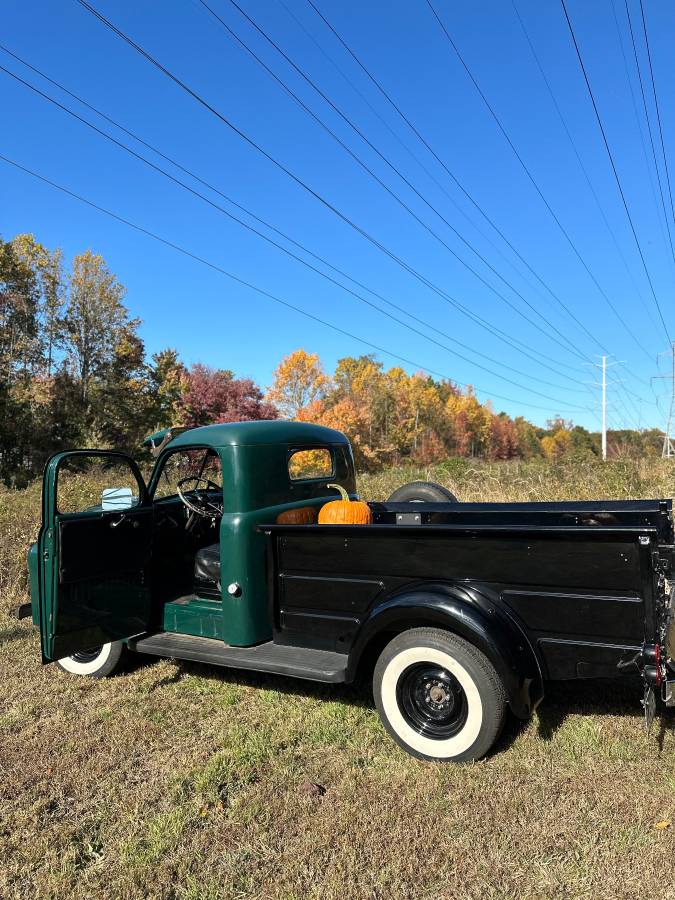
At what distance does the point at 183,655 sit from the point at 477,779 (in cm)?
206

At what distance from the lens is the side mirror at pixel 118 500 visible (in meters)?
4.76

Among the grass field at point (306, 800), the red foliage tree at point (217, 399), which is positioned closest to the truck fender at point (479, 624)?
the grass field at point (306, 800)

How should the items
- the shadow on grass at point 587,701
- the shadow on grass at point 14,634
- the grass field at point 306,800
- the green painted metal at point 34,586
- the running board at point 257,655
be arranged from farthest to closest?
the shadow on grass at point 14,634 → the green painted metal at point 34,586 → the shadow on grass at point 587,701 → the running board at point 257,655 → the grass field at point 306,800

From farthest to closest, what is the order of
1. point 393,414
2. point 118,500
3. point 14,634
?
point 393,414 < point 14,634 < point 118,500

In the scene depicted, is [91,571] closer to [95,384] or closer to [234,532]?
[234,532]

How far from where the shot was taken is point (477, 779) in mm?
3064

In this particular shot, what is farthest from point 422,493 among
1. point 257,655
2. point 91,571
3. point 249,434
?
point 91,571

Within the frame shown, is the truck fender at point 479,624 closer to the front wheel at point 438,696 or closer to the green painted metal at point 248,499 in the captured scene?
the front wheel at point 438,696

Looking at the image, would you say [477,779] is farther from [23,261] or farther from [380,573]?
[23,261]

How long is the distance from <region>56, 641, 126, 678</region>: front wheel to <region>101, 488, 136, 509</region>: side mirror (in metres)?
1.04

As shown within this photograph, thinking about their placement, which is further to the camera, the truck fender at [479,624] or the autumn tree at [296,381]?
the autumn tree at [296,381]

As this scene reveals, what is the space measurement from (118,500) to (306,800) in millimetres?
2794

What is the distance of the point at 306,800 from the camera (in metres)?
2.99

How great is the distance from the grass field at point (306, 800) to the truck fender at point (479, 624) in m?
0.51
